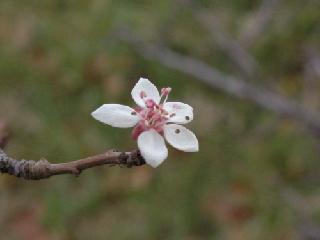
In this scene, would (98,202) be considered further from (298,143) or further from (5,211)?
(298,143)

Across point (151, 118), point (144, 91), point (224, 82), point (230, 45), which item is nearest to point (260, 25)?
point (230, 45)

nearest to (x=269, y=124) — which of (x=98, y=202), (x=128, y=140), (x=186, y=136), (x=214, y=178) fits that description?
(x=214, y=178)

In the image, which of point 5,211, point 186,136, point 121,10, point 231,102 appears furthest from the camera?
point 121,10

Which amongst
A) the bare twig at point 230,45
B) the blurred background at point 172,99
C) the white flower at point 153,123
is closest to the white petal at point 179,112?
the white flower at point 153,123

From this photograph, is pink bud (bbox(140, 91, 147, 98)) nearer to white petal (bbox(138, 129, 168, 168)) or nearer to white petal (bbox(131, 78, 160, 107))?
white petal (bbox(131, 78, 160, 107))

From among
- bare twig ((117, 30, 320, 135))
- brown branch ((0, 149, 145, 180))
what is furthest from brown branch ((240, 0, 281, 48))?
brown branch ((0, 149, 145, 180))

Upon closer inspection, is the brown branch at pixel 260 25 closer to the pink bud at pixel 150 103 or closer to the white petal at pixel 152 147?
the pink bud at pixel 150 103
